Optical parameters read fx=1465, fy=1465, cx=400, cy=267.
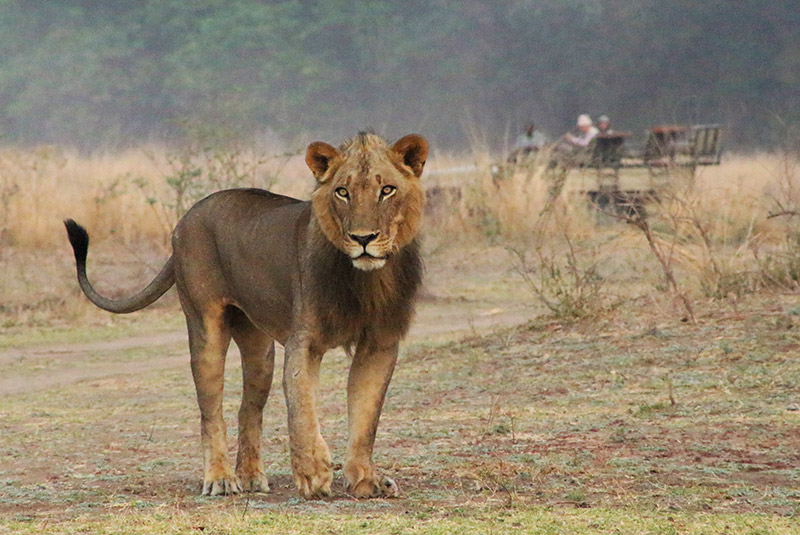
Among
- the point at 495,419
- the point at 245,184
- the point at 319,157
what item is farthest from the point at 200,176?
the point at 319,157

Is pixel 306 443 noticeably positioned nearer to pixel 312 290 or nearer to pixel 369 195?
pixel 312 290

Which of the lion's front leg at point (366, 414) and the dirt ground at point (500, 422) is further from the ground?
the lion's front leg at point (366, 414)

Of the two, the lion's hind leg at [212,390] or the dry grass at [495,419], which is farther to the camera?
the lion's hind leg at [212,390]

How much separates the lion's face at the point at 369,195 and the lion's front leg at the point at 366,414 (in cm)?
40

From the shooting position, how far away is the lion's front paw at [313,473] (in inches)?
192

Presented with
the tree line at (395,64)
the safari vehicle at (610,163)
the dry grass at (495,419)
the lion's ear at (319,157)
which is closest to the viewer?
the dry grass at (495,419)

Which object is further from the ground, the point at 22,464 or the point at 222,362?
the point at 222,362

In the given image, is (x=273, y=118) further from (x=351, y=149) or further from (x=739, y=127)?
(x=351, y=149)

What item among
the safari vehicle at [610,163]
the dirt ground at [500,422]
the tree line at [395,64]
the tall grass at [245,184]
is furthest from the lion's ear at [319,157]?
the tree line at [395,64]

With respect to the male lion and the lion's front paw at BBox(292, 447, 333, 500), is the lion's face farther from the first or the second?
the lion's front paw at BBox(292, 447, 333, 500)

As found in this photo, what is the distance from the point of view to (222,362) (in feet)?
18.1

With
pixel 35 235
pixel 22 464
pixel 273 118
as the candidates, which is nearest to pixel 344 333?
pixel 22 464

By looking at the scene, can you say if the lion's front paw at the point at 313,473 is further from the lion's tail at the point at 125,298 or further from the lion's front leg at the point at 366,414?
the lion's tail at the point at 125,298

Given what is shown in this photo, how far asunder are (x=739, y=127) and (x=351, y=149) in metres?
41.4
